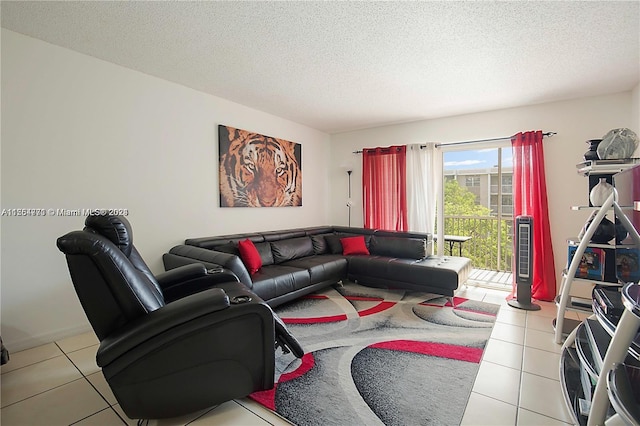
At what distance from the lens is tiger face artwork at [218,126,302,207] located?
399 centimetres

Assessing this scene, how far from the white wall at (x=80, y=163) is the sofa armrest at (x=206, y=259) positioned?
202 mm

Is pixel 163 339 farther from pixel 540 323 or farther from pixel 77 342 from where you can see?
pixel 540 323

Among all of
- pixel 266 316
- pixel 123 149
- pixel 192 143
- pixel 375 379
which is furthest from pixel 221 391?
pixel 192 143

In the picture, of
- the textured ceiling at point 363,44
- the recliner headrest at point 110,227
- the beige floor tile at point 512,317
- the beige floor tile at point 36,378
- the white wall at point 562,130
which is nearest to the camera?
the recliner headrest at point 110,227

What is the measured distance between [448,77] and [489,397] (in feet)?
9.37

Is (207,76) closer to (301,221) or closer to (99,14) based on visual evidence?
(99,14)

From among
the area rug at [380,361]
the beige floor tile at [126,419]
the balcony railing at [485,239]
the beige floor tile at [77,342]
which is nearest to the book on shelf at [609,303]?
the area rug at [380,361]

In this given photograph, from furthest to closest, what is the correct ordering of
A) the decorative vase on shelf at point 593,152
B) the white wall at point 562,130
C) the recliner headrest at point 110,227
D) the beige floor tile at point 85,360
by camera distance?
the white wall at point 562,130 → the decorative vase on shelf at point 593,152 → the beige floor tile at point 85,360 → the recliner headrest at point 110,227

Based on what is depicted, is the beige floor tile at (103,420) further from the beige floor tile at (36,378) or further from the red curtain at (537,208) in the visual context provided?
the red curtain at (537,208)

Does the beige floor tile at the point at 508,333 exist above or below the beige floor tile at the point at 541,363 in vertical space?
above

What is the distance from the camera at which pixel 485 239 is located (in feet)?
17.0

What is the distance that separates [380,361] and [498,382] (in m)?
0.78

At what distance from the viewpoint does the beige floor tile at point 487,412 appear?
5.49 ft

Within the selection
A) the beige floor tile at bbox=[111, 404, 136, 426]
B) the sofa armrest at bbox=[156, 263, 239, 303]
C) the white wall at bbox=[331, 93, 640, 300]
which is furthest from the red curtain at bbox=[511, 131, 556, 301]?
the beige floor tile at bbox=[111, 404, 136, 426]
